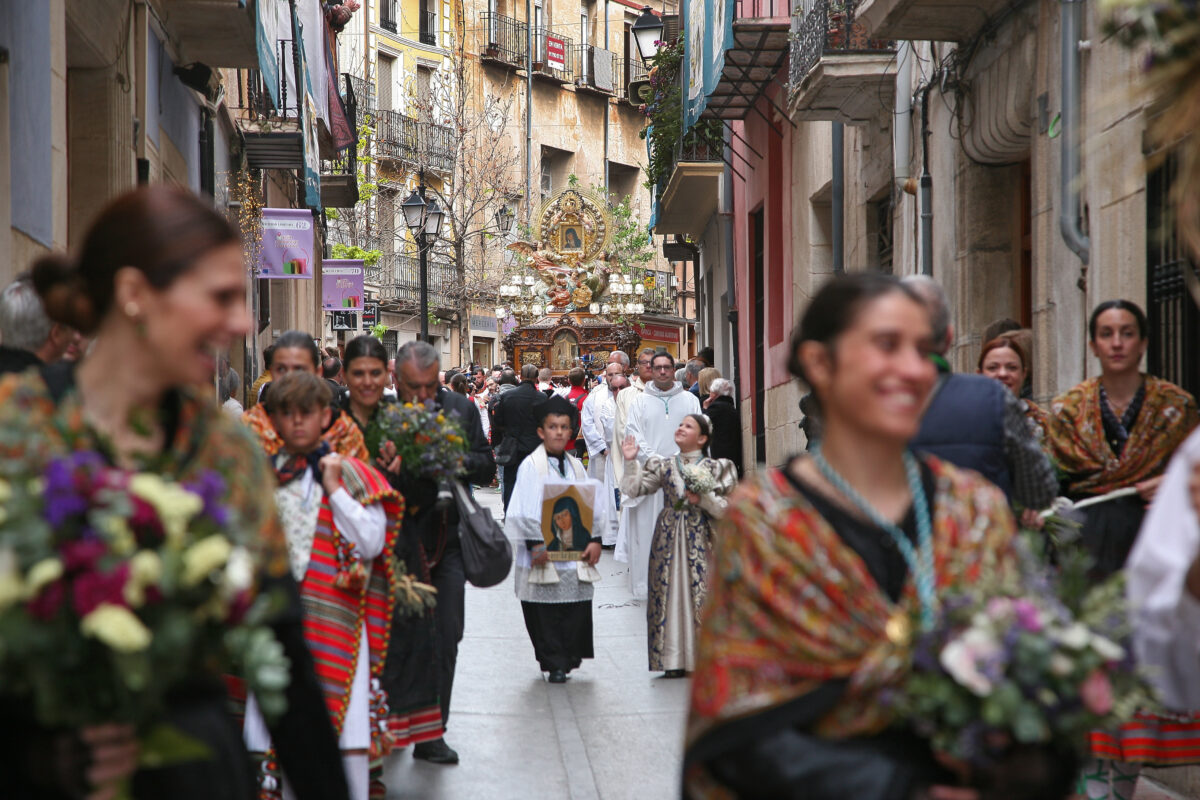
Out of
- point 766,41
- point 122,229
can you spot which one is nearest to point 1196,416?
point 122,229

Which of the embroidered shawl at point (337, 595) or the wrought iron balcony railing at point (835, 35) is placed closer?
the embroidered shawl at point (337, 595)

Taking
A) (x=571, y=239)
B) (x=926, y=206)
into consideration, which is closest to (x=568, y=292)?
(x=571, y=239)

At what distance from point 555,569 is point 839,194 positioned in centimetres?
712

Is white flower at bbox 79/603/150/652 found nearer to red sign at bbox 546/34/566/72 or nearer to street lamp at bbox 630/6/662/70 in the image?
street lamp at bbox 630/6/662/70

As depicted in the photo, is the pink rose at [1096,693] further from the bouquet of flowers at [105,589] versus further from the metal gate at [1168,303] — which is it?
the metal gate at [1168,303]

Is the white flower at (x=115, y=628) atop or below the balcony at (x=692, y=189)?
below

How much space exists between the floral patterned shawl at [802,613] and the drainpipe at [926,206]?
9.51 m

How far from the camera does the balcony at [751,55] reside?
1616 cm

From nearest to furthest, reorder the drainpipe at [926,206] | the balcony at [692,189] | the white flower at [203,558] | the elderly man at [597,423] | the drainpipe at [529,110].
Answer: the white flower at [203,558] < the drainpipe at [926,206] < the elderly man at [597,423] < the balcony at [692,189] < the drainpipe at [529,110]

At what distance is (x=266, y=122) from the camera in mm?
20312

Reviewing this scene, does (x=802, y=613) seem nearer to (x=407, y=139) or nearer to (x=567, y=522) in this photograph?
(x=567, y=522)

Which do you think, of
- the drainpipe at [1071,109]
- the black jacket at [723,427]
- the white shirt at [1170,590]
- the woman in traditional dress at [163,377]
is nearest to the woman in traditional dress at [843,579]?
the white shirt at [1170,590]

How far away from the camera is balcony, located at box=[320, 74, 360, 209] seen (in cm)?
2970

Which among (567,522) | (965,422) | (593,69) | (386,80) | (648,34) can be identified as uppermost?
(593,69)
